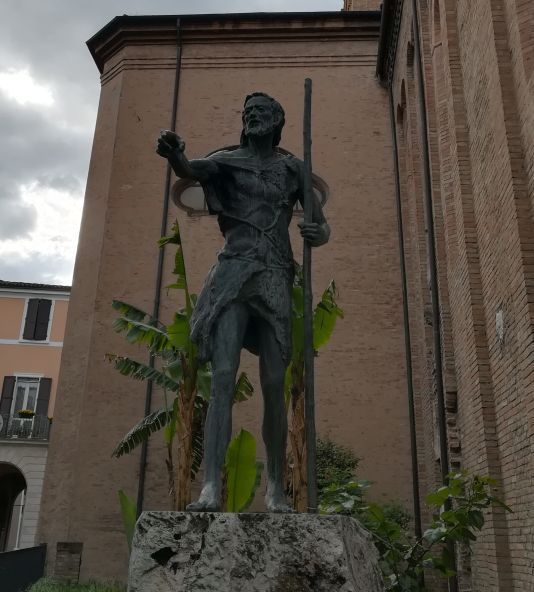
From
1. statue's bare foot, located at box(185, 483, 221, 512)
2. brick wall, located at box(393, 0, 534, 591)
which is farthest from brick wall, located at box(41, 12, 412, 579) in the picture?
statue's bare foot, located at box(185, 483, 221, 512)

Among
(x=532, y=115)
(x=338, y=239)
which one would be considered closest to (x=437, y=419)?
(x=532, y=115)

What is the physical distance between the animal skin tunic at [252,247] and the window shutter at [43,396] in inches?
887

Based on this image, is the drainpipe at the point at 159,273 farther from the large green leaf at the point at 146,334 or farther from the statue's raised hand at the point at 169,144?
the statue's raised hand at the point at 169,144

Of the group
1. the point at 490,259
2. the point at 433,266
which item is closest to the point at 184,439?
the point at 490,259

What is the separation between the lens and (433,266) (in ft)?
35.2

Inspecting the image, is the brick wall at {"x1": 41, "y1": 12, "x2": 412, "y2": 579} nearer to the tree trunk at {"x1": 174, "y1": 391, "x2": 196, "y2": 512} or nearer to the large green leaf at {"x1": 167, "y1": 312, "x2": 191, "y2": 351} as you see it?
the tree trunk at {"x1": 174, "y1": 391, "x2": 196, "y2": 512}

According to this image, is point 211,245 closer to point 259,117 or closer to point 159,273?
point 159,273

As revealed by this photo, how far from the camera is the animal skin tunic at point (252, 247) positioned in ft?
12.4

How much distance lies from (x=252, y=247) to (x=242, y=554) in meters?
1.68

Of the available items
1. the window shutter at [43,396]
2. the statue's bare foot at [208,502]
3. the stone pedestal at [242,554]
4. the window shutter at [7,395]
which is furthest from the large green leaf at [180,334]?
the window shutter at [7,395]

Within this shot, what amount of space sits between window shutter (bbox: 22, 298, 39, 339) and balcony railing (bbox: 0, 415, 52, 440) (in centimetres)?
456

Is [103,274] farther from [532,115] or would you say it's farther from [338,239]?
[532,115]

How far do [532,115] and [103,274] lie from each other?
10.7 meters

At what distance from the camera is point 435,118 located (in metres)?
11.6
